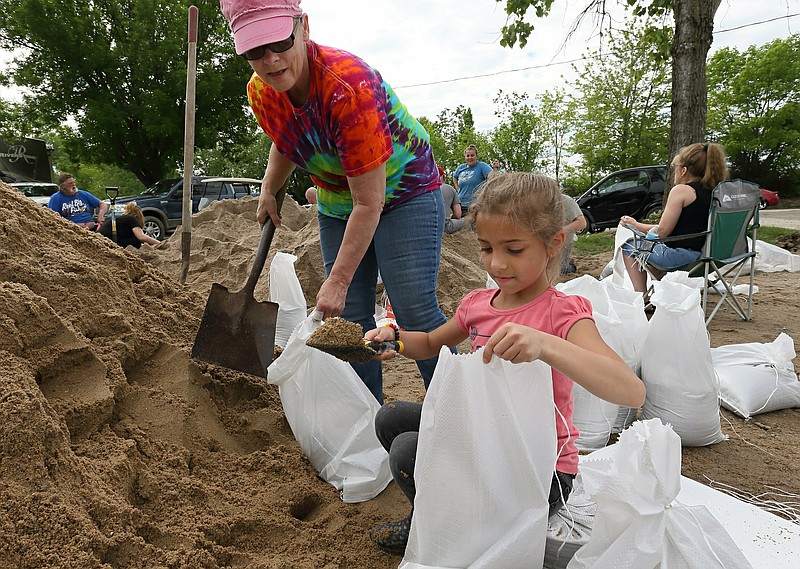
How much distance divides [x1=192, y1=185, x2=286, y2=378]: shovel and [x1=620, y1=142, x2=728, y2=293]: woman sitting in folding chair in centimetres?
313

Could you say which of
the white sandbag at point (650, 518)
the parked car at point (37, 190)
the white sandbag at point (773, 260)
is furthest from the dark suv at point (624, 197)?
the white sandbag at point (650, 518)

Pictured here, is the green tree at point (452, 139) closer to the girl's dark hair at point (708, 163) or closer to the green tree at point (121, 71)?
the green tree at point (121, 71)

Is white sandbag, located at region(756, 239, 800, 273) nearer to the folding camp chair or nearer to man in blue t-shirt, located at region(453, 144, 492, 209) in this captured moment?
the folding camp chair

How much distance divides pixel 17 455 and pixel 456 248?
227 inches

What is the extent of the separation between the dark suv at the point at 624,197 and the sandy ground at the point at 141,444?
32.6ft

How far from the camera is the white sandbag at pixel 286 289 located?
2766 millimetres

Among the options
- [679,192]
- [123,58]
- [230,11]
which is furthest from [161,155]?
[230,11]

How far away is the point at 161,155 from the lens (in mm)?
19188

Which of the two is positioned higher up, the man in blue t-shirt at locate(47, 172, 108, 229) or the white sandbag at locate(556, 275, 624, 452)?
the man in blue t-shirt at locate(47, 172, 108, 229)

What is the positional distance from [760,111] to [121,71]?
77.4 feet

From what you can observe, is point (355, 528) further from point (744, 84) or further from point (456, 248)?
point (744, 84)

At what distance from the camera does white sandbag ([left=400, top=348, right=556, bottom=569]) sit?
125 centimetres

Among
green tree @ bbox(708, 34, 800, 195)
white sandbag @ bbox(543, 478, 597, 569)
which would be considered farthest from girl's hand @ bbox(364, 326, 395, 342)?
green tree @ bbox(708, 34, 800, 195)

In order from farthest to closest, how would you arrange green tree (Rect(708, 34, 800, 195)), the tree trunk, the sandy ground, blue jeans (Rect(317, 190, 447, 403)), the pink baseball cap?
1. green tree (Rect(708, 34, 800, 195))
2. the tree trunk
3. blue jeans (Rect(317, 190, 447, 403))
4. the pink baseball cap
5. the sandy ground
